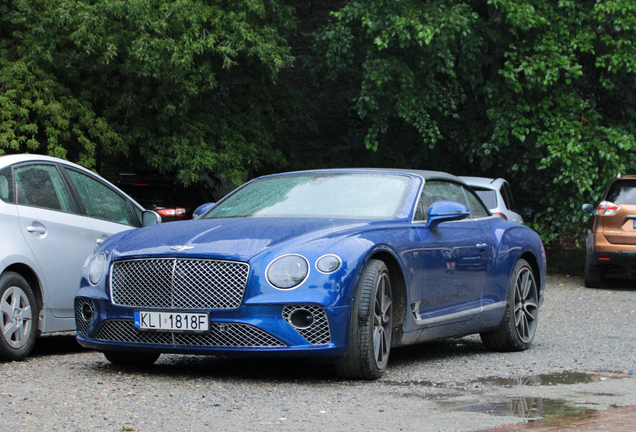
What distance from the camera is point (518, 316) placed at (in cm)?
795

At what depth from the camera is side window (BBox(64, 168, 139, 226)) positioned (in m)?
7.82

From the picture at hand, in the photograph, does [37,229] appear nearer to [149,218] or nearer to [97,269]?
[97,269]

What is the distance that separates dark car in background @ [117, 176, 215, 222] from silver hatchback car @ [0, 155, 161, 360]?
5834 mm

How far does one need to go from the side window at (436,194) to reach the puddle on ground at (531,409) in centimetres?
192

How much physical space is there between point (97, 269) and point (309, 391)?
1.75 m

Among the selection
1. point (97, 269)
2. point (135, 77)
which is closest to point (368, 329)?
point (97, 269)

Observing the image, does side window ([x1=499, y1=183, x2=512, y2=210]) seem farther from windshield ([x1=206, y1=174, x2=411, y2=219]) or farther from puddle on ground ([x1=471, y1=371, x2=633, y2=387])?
puddle on ground ([x1=471, y1=371, x2=633, y2=387])

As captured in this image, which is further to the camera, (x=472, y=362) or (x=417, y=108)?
(x=417, y=108)

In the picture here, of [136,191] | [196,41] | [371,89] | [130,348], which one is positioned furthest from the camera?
[371,89]

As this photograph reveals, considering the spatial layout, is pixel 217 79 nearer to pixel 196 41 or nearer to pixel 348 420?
pixel 196 41

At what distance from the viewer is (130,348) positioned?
5.89 meters

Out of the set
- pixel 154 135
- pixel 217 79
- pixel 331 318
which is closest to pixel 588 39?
pixel 217 79

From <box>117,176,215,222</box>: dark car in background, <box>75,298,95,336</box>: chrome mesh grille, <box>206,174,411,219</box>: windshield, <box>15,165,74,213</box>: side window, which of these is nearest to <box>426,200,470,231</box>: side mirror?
<box>206,174,411,219</box>: windshield

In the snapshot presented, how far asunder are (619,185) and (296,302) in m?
10.4
